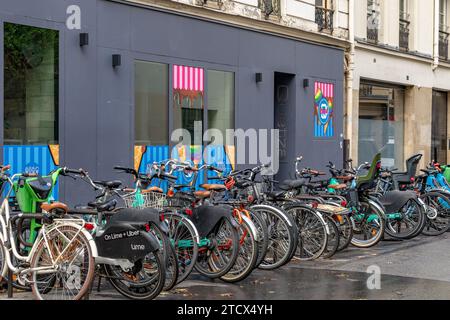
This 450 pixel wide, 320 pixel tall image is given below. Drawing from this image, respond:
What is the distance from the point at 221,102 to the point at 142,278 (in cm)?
742

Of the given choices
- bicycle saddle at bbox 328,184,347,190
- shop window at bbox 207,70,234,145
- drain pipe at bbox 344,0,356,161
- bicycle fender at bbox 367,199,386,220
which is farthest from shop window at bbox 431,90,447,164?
bicycle saddle at bbox 328,184,347,190

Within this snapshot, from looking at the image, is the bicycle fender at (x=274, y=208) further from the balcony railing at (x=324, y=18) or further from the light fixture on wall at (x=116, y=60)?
the balcony railing at (x=324, y=18)

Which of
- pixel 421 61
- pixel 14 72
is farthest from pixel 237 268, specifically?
pixel 421 61

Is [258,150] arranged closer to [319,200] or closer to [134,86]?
[134,86]

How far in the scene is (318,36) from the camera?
1578cm

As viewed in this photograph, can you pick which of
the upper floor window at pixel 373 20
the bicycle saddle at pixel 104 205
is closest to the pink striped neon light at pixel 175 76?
the bicycle saddle at pixel 104 205

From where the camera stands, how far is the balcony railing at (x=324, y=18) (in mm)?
16031

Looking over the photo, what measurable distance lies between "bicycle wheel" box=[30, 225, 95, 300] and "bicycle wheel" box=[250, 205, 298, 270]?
2.43 meters

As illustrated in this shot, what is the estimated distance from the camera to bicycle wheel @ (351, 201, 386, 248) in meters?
9.70

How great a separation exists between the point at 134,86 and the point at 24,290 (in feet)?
17.8

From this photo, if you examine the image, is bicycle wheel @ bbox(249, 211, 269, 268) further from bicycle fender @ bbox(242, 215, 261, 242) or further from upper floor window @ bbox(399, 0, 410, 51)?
upper floor window @ bbox(399, 0, 410, 51)

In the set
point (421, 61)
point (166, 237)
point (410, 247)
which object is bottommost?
point (410, 247)

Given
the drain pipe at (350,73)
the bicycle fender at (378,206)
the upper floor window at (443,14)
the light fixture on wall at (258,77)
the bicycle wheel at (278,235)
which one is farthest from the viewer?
the upper floor window at (443,14)

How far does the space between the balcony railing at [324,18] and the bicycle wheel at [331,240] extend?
8.17m
